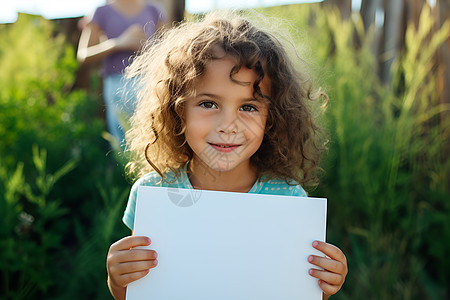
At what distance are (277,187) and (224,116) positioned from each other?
0.32m

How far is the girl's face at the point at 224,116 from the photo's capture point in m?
1.11

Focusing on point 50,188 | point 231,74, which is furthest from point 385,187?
point 50,188

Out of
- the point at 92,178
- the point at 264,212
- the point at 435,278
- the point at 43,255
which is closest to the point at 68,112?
the point at 92,178

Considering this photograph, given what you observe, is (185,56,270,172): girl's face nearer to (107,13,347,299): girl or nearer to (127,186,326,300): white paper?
(107,13,347,299): girl

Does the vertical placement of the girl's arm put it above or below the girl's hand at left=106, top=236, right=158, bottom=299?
above

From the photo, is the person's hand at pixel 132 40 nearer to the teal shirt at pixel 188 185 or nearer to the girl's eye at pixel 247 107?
the teal shirt at pixel 188 185

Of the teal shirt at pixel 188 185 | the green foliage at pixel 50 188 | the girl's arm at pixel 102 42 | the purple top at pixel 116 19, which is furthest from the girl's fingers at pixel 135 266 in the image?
the purple top at pixel 116 19

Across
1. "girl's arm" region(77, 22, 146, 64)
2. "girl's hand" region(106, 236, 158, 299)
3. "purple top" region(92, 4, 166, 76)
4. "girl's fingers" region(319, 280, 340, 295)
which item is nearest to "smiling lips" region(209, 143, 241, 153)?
"girl's hand" region(106, 236, 158, 299)

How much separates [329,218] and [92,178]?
1254mm

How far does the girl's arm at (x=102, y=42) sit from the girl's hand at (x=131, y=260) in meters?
1.38

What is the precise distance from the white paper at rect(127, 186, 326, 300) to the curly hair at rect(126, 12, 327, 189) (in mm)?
277

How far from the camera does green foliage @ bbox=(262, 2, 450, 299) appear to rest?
2.00 metres

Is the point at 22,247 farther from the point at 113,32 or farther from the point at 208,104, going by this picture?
the point at 113,32

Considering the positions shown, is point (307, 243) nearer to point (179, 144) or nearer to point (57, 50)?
point (179, 144)
